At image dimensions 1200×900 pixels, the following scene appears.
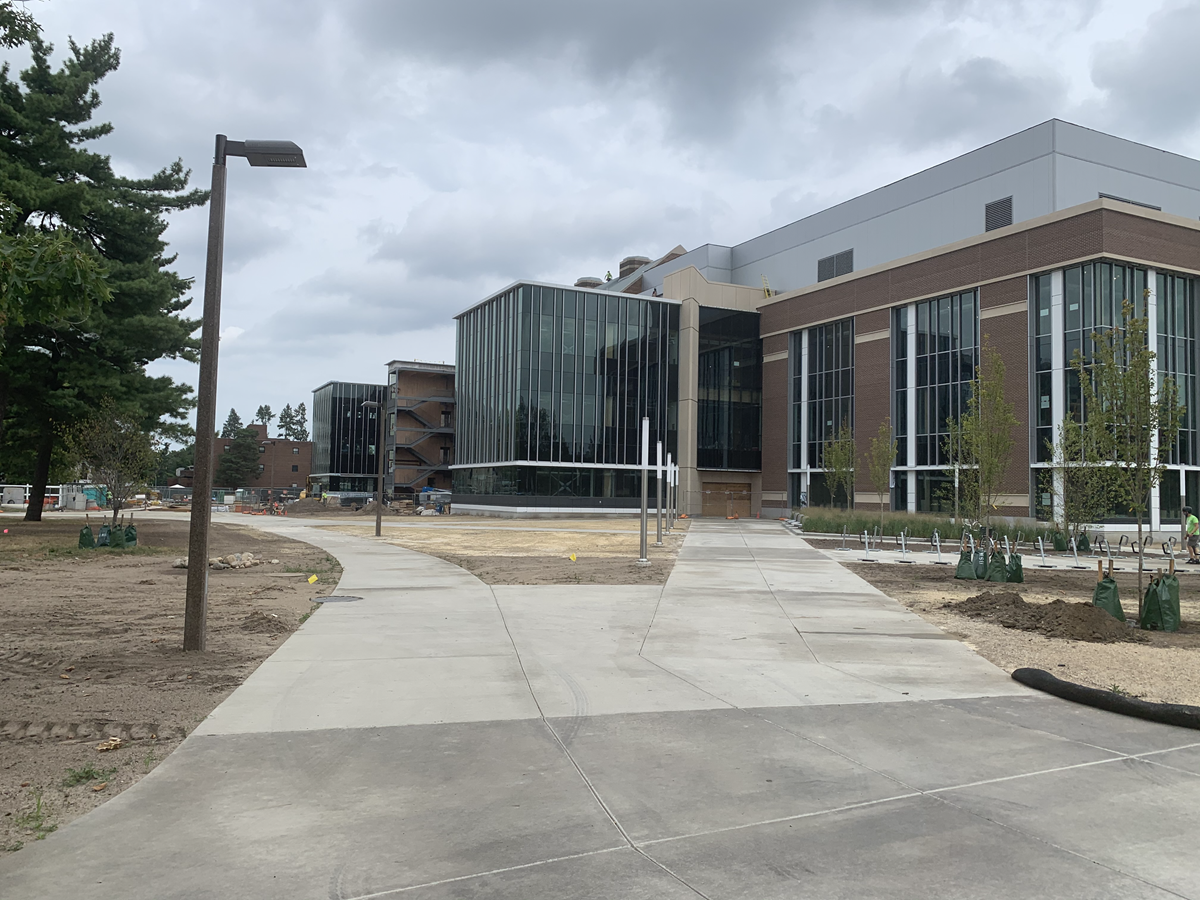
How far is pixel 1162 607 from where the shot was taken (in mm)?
11891

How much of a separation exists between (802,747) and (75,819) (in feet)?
14.6

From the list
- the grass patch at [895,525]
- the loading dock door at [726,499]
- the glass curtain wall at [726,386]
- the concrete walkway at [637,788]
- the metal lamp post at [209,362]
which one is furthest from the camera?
the loading dock door at [726,499]

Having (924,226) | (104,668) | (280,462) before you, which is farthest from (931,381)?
(280,462)

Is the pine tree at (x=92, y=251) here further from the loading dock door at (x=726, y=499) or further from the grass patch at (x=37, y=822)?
the loading dock door at (x=726, y=499)

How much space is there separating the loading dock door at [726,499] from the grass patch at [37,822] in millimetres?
63958

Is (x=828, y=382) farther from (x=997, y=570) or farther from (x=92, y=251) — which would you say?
(x=92, y=251)

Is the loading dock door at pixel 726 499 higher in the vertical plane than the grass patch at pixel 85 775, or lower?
higher

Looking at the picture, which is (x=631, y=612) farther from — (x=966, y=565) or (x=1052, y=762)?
(x=966, y=565)

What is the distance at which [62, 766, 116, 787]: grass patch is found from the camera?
516 centimetres

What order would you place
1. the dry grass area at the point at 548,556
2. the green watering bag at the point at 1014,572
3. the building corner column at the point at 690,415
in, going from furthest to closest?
1. the building corner column at the point at 690,415
2. the green watering bag at the point at 1014,572
3. the dry grass area at the point at 548,556

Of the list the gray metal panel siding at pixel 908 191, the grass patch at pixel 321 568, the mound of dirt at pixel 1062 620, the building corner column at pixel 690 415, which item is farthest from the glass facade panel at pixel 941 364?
the grass patch at pixel 321 568

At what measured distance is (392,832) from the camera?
14.6 ft

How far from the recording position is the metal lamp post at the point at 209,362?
30.0 ft

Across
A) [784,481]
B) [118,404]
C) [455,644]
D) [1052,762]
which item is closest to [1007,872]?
[1052,762]
